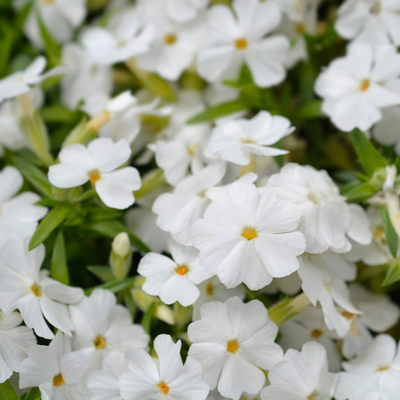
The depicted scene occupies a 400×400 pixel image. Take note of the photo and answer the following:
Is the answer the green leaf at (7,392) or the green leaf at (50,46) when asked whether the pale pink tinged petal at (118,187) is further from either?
the green leaf at (50,46)

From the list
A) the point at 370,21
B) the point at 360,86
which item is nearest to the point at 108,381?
the point at 360,86

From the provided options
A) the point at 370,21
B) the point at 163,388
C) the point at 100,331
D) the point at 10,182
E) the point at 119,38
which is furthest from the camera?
the point at 119,38

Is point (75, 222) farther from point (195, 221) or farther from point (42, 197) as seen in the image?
point (195, 221)

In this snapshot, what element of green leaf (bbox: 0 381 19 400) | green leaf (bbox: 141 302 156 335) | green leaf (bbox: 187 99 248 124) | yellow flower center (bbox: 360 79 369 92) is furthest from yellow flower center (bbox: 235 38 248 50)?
green leaf (bbox: 0 381 19 400)

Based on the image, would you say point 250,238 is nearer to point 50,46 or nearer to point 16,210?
point 16,210

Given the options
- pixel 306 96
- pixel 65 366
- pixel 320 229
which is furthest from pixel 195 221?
pixel 306 96

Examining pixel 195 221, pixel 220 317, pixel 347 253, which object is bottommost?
pixel 347 253

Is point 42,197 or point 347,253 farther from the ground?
point 42,197
